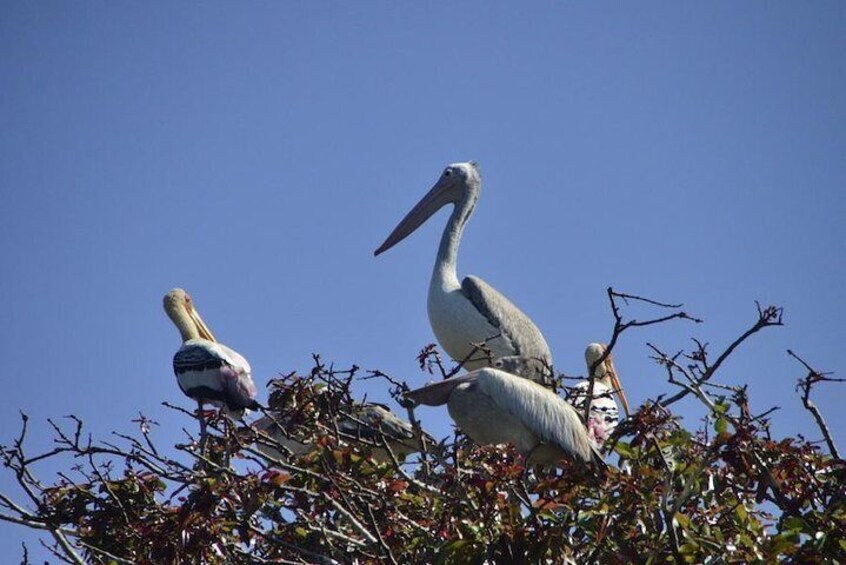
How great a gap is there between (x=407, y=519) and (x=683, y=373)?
131cm

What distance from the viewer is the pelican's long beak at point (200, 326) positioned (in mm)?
9664

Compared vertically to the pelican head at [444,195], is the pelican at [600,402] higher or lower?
lower

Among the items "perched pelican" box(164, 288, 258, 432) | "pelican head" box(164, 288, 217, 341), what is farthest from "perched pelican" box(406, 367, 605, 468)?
"pelican head" box(164, 288, 217, 341)

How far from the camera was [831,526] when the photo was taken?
4473 mm

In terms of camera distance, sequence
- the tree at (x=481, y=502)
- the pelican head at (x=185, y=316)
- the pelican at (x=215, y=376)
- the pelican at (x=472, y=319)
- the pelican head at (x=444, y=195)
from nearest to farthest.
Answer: the tree at (x=481, y=502), the pelican at (x=215, y=376), the pelican at (x=472, y=319), the pelican head at (x=185, y=316), the pelican head at (x=444, y=195)

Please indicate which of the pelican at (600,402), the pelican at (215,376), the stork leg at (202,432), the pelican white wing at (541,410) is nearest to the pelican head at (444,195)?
the pelican at (600,402)

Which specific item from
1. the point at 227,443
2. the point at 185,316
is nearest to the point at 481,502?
the point at 227,443

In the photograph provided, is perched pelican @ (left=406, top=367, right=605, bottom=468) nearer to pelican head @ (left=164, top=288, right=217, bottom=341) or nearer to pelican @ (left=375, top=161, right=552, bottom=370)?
pelican @ (left=375, top=161, right=552, bottom=370)

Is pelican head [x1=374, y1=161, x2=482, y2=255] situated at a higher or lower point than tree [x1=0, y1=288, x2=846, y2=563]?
higher

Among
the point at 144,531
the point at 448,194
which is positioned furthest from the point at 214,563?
the point at 448,194

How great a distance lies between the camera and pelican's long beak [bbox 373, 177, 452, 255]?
10516 mm

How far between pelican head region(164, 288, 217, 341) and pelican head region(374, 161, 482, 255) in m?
1.67

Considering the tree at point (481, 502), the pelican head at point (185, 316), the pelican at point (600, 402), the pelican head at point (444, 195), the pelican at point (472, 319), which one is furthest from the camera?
the pelican head at point (444, 195)

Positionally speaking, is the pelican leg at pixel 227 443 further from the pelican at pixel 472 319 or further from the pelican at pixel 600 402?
the pelican at pixel 472 319
